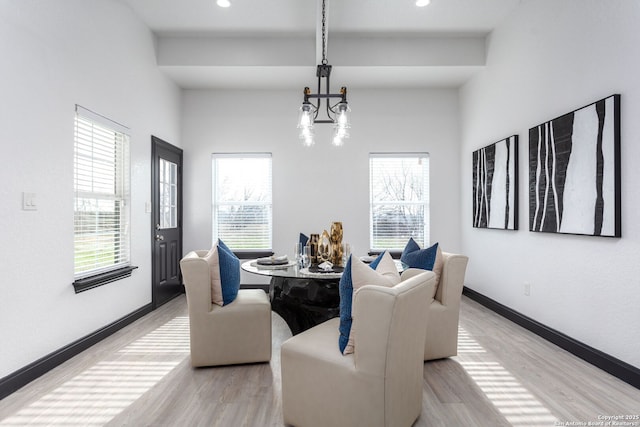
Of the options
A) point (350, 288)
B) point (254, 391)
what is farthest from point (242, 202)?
point (350, 288)

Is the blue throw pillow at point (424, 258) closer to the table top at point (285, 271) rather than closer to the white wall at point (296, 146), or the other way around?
the table top at point (285, 271)

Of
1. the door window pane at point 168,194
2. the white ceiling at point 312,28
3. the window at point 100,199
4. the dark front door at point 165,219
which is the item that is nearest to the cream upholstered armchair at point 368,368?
the window at point 100,199

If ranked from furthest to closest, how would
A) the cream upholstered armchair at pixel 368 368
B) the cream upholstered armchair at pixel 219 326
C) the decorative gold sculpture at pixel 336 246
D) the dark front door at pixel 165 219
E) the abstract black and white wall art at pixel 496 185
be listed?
the dark front door at pixel 165 219
the abstract black and white wall art at pixel 496 185
the decorative gold sculpture at pixel 336 246
the cream upholstered armchair at pixel 219 326
the cream upholstered armchair at pixel 368 368

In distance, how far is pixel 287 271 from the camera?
2.54 m

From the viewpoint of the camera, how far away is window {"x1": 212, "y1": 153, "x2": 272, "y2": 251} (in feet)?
16.6

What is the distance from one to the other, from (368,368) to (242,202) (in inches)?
152

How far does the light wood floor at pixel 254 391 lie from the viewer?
1.92 m

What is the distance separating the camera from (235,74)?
4.48 m

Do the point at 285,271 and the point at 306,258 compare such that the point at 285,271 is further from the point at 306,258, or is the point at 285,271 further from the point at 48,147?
the point at 48,147

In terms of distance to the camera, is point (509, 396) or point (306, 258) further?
point (306, 258)

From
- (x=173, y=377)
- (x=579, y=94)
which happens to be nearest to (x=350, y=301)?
(x=173, y=377)

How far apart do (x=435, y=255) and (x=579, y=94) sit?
1.74 meters

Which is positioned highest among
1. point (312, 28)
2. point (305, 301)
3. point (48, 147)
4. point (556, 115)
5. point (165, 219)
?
point (312, 28)

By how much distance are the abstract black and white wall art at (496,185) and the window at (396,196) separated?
30.3 inches
